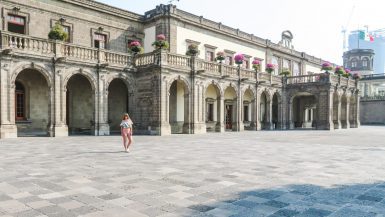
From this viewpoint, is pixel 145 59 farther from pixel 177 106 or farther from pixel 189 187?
pixel 189 187

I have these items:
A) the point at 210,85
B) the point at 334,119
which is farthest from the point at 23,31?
the point at 334,119

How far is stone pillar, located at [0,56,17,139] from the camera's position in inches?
664

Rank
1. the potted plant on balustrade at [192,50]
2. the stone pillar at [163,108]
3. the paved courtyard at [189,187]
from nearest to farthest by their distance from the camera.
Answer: the paved courtyard at [189,187] < the stone pillar at [163,108] < the potted plant on balustrade at [192,50]

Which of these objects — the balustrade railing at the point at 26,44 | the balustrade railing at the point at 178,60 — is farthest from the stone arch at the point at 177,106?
the balustrade railing at the point at 26,44

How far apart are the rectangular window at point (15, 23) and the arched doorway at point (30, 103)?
329cm

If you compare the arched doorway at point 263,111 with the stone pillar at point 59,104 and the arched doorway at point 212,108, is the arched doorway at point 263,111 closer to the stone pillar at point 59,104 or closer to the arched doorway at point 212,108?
the arched doorway at point 212,108

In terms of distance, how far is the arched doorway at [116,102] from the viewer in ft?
81.9

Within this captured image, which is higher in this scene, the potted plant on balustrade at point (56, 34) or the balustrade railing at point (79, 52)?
the potted plant on balustrade at point (56, 34)

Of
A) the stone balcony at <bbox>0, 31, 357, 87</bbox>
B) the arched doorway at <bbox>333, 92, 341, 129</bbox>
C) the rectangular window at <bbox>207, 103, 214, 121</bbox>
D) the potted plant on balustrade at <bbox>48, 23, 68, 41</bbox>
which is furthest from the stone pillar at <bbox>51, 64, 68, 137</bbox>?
the arched doorway at <bbox>333, 92, 341, 129</bbox>

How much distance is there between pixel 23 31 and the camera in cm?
2142

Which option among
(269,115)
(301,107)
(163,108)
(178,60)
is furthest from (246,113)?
(163,108)

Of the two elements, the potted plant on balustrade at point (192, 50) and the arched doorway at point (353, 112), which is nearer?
the potted plant on balustrade at point (192, 50)

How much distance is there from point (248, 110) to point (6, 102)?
74.5 feet

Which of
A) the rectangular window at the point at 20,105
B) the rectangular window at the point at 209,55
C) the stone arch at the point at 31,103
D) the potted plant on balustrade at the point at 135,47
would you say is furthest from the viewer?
the rectangular window at the point at 209,55
